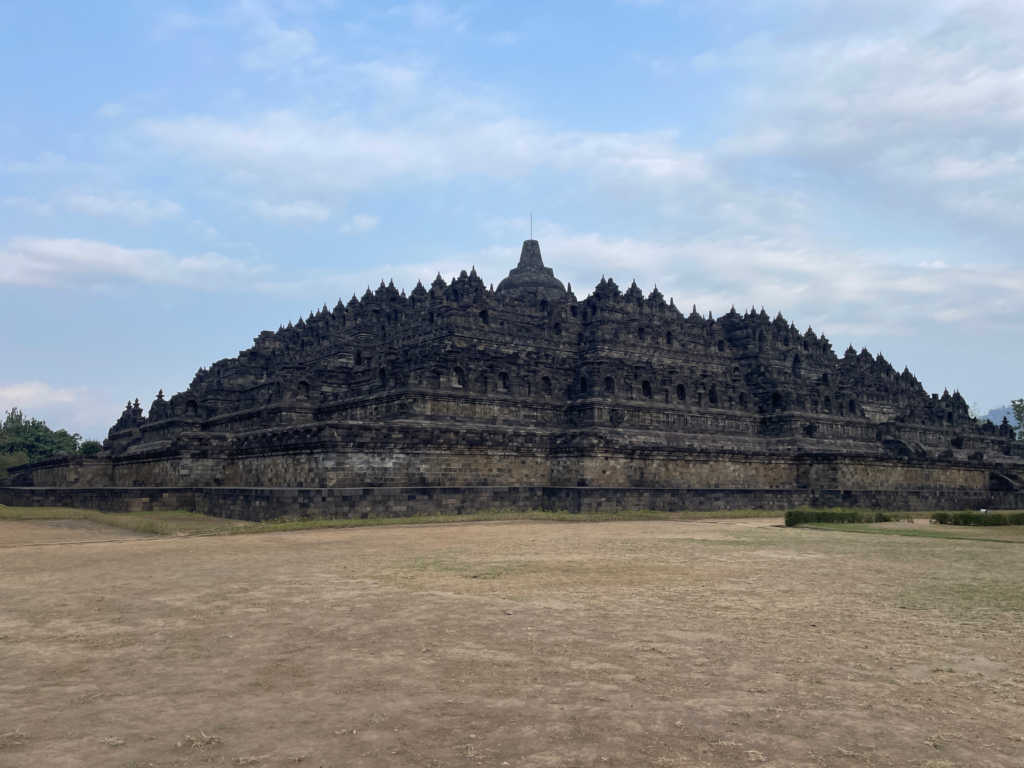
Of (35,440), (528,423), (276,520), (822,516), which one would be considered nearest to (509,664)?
(276,520)

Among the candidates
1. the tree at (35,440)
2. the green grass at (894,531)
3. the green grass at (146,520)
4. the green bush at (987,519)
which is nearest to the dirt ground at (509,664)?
the green grass at (894,531)

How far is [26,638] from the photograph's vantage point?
9773 mm

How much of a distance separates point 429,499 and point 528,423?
11121 mm

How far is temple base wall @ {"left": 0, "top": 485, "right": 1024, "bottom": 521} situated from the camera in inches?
1162

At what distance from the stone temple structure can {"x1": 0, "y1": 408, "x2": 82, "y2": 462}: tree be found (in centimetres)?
2695

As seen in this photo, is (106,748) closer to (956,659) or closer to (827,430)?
(956,659)

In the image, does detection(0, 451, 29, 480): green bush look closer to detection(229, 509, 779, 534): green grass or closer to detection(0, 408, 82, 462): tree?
detection(0, 408, 82, 462): tree

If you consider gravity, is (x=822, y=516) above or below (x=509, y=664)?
above

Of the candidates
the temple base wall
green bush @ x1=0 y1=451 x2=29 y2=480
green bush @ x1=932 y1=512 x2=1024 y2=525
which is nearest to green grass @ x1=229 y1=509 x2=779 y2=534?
the temple base wall

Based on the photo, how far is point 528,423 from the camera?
41812mm

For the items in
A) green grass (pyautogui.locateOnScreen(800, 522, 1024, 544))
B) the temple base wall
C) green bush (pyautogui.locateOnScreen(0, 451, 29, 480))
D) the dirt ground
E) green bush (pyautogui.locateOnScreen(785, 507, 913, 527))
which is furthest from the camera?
green bush (pyautogui.locateOnScreen(0, 451, 29, 480))

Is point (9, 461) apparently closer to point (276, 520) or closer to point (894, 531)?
point (276, 520)

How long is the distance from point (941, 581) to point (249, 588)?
42.8ft

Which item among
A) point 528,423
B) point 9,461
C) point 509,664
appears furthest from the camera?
point 9,461
